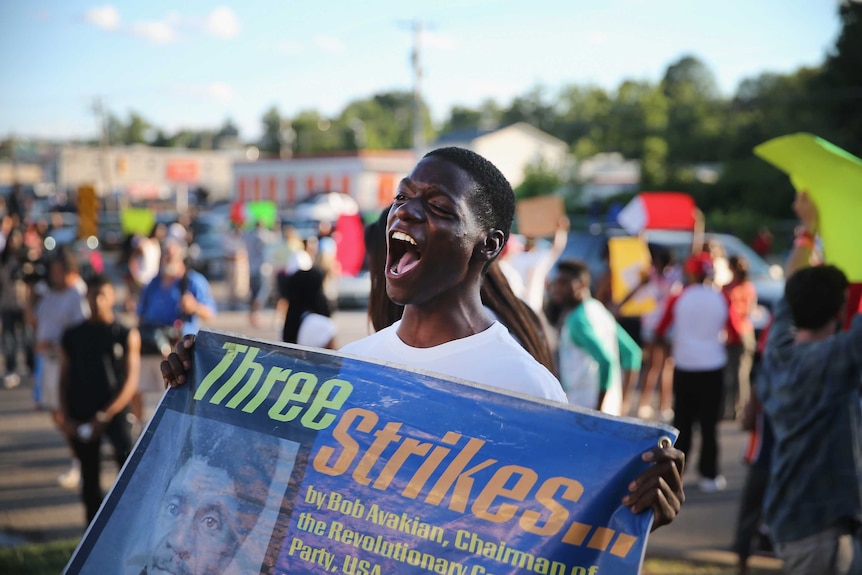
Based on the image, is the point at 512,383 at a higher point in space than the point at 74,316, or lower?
higher

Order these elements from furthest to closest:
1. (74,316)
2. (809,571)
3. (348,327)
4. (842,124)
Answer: (842,124)
(348,327)
(74,316)
(809,571)

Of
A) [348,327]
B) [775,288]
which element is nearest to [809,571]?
[775,288]

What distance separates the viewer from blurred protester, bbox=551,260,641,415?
18.8ft

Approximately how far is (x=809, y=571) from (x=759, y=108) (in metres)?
49.5

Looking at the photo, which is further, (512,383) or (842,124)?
(842,124)

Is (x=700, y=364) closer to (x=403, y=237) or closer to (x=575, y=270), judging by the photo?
(x=575, y=270)

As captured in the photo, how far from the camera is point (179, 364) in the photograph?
251 cm

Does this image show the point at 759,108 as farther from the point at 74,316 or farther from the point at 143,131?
the point at 143,131

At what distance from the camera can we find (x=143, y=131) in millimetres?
134625

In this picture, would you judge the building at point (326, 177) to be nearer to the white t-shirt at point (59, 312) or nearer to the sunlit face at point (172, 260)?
the sunlit face at point (172, 260)

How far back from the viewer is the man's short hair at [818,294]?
3.82 meters

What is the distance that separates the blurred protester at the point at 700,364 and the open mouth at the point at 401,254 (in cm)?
577

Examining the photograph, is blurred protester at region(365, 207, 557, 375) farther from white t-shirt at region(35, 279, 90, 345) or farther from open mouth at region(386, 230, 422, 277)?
white t-shirt at region(35, 279, 90, 345)

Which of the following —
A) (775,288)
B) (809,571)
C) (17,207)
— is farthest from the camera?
(17,207)
